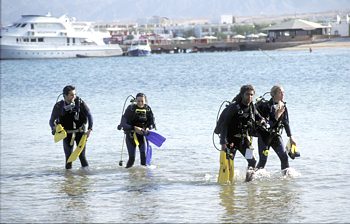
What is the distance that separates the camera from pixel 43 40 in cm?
11306

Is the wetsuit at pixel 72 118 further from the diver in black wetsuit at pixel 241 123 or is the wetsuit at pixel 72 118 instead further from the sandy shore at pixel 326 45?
the sandy shore at pixel 326 45

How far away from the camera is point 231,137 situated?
12.1 metres

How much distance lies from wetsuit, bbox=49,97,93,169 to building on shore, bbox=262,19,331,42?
10882 cm

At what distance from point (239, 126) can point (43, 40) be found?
339ft

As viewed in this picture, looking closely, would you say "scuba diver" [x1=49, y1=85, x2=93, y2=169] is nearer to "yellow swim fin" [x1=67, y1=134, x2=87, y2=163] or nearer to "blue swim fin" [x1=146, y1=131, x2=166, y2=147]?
"yellow swim fin" [x1=67, y1=134, x2=87, y2=163]

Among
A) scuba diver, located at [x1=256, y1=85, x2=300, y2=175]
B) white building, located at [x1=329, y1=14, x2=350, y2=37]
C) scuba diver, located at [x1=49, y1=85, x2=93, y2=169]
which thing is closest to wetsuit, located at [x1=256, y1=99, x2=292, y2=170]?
scuba diver, located at [x1=256, y1=85, x2=300, y2=175]

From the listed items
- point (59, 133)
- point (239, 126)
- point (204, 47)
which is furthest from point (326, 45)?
point (239, 126)

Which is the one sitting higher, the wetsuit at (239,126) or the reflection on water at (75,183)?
the wetsuit at (239,126)

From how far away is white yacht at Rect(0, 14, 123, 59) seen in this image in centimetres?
11056

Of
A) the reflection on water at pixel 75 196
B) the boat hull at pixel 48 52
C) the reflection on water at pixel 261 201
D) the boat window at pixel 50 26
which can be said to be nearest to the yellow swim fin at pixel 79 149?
the reflection on water at pixel 75 196

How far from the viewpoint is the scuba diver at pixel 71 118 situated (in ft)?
44.3

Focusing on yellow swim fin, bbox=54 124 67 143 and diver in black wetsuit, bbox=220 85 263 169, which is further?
yellow swim fin, bbox=54 124 67 143

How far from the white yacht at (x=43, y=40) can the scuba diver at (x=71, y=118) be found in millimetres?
97978

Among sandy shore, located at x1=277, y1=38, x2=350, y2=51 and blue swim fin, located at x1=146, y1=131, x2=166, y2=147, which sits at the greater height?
Result: blue swim fin, located at x1=146, y1=131, x2=166, y2=147
